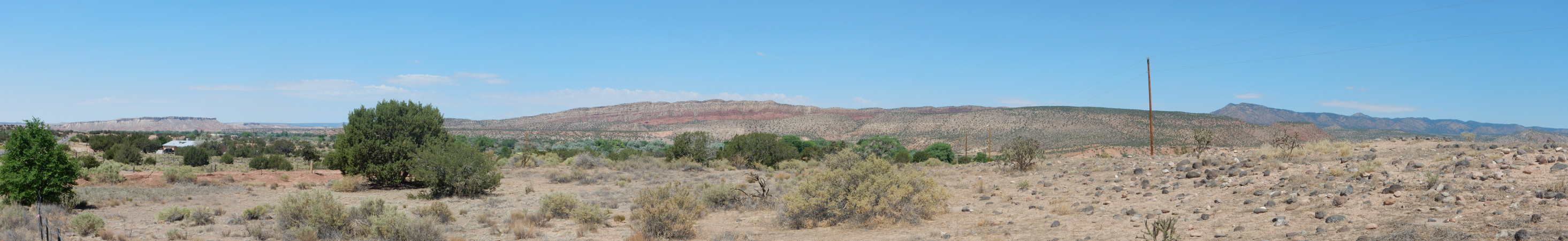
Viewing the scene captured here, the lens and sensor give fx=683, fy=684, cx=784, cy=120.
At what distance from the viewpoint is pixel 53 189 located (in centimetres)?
1331

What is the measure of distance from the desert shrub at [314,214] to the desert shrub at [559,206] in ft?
11.9

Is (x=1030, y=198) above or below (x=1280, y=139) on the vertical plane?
below

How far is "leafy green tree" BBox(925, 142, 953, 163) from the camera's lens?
47.3 m

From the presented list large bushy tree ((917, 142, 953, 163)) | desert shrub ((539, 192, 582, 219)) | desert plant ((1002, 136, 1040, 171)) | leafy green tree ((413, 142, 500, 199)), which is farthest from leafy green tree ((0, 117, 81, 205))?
large bushy tree ((917, 142, 953, 163))

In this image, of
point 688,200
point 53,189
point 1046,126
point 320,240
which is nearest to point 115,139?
point 53,189

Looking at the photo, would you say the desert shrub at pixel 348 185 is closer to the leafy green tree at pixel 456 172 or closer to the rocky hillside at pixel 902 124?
the leafy green tree at pixel 456 172

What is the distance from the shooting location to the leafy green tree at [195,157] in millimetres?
34250

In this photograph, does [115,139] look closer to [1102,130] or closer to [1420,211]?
[1420,211]

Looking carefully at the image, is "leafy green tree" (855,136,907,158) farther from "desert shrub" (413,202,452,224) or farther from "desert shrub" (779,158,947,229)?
"desert shrub" (413,202,452,224)

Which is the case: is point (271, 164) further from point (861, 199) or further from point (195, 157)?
point (861, 199)

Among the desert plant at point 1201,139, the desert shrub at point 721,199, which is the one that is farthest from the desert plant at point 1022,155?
the desert shrub at point 721,199

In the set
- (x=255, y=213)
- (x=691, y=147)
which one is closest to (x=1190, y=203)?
(x=255, y=213)

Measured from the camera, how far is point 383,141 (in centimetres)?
2138

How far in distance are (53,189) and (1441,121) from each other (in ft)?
608
